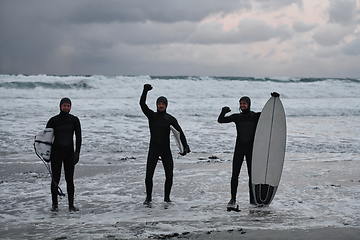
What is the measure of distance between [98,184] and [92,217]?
1.79 meters

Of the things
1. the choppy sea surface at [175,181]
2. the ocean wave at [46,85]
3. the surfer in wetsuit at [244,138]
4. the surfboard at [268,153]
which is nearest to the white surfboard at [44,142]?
the choppy sea surface at [175,181]

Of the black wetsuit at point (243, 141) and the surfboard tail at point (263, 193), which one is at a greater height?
the black wetsuit at point (243, 141)

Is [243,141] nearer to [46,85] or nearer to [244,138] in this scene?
[244,138]

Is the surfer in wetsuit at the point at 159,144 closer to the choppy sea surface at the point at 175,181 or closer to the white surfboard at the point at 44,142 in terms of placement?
the choppy sea surface at the point at 175,181

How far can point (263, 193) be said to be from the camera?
17.2 feet

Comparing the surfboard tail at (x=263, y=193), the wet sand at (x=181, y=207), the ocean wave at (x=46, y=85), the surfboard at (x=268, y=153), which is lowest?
the wet sand at (x=181, y=207)

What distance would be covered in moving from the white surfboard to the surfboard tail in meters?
3.03

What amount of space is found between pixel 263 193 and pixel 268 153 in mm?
618

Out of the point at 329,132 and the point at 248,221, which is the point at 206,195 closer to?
the point at 248,221

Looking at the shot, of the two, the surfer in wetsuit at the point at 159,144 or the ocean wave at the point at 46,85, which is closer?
the surfer in wetsuit at the point at 159,144

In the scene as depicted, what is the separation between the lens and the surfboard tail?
5215 mm

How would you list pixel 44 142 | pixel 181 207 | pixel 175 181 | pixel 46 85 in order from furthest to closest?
pixel 46 85
pixel 175 181
pixel 181 207
pixel 44 142

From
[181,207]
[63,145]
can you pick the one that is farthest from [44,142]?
[181,207]

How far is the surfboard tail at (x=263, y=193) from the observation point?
521cm
